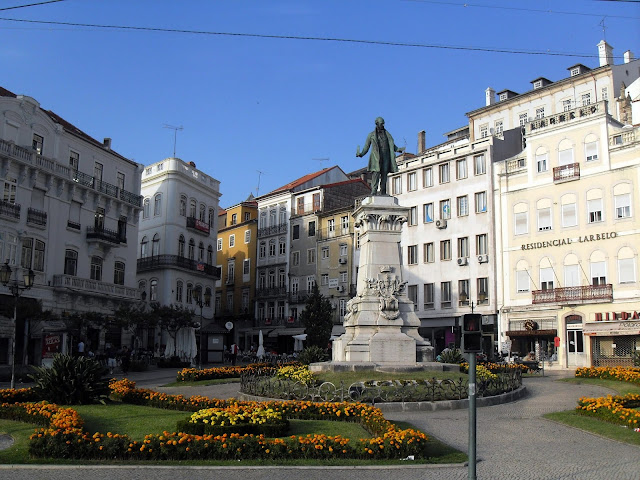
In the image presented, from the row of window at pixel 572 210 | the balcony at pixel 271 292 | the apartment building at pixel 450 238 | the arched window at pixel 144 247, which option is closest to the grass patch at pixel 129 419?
the apartment building at pixel 450 238

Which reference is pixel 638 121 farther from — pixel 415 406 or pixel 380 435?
pixel 380 435

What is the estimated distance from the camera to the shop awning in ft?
145

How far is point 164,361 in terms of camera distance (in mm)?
42062

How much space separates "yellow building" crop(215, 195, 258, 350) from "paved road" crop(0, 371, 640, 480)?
54.3 meters

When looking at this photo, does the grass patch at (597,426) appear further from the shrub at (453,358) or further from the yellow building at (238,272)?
the yellow building at (238,272)

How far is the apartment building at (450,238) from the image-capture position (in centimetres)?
4972

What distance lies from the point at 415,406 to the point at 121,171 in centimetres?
3951

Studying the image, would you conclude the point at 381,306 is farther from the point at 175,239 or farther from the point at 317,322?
the point at 175,239

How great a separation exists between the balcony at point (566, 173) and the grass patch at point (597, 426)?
31782 millimetres

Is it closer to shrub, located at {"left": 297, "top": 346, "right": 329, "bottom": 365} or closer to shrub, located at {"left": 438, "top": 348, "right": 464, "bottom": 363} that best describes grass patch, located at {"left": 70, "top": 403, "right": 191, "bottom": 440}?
shrub, located at {"left": 297, "top": 346, "right": 329, "bottom": 365}

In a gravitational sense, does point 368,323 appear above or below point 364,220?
below

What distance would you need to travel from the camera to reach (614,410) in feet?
46.7

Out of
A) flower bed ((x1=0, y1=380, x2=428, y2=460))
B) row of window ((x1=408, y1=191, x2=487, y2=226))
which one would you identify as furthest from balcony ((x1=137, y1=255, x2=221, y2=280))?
flower bed ((x1=0, y1=380, x2=428, y2=460))

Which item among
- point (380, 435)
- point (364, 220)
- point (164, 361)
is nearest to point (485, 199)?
point (164, 361)
